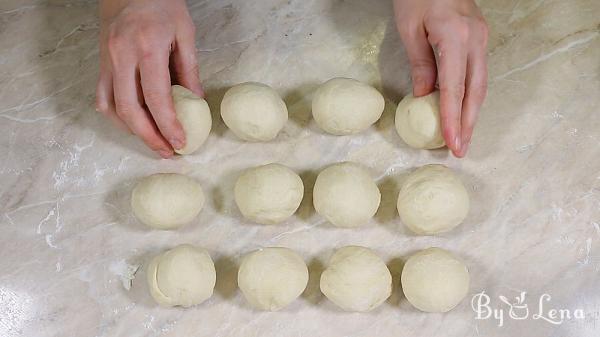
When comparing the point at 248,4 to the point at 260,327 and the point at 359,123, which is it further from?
the point at 260,327

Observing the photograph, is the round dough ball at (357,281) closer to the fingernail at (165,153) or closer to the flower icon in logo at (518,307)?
the flower icon in logo at (518,307)

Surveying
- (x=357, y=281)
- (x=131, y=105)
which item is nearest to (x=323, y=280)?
(x=357, y=281)

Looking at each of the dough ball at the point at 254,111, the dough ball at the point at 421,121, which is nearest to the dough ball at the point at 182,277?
the dough ball at the point at 254,111

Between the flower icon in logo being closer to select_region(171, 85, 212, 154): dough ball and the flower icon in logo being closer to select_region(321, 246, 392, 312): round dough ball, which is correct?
select_region(321, 246, 392, 312): round dough ball

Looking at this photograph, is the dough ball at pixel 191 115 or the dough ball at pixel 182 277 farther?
the dough ball at pixel 191 115

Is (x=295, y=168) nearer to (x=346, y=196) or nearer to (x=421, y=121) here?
(x=346, y=196)

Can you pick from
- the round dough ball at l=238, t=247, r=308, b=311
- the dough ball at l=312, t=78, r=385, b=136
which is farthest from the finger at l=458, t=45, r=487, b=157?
the round dough ball at l=238, t=247, r=308, b=311

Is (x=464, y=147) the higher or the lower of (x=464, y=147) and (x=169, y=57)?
the lower
